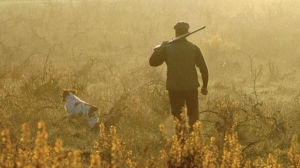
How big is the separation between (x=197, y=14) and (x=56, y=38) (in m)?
6.00

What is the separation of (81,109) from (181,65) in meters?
2.45

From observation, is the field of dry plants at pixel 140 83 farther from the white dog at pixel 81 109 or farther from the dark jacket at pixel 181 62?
the dark jacket at pixel 181 62

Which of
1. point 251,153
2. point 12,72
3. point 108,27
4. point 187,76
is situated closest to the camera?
point 187,76

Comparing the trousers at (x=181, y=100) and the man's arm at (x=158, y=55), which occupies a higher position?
the man's arm at (x=158, y=55)

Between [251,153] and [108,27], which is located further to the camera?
[108,27]

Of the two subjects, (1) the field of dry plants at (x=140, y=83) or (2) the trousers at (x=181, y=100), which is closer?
(1) the field of dry plants at (x=140, y=83)

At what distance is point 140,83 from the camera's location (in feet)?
43.3

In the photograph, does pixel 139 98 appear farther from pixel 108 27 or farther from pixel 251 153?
pixel 108 27

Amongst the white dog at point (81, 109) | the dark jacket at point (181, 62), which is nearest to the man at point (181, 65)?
the dark jacket at point (181, 62)

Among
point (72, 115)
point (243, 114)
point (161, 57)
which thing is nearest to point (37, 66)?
point (72, 115)

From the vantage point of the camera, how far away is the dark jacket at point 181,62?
23.1ft

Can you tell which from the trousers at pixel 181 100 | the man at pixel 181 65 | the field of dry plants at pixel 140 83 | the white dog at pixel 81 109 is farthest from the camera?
the white dog at pixel 81 109

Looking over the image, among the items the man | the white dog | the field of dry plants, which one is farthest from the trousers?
the white dog

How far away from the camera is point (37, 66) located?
50.4 ft
